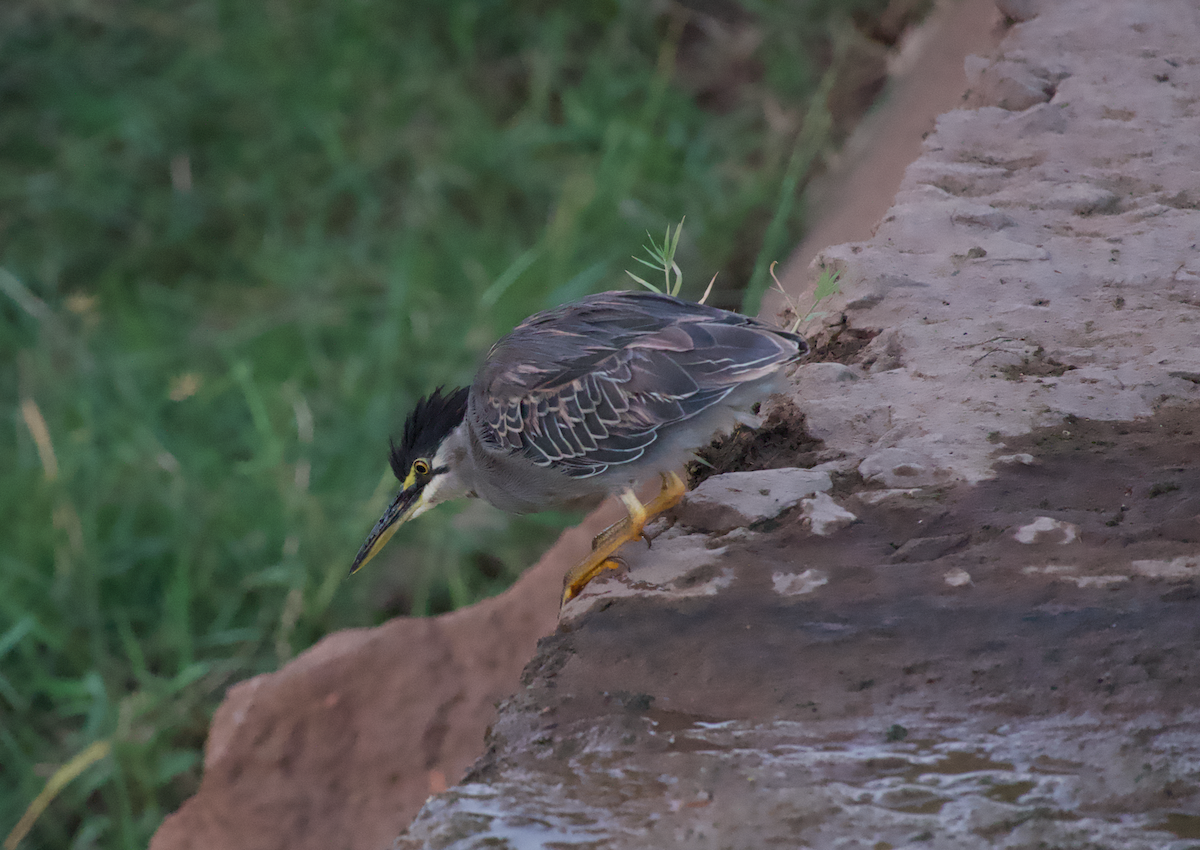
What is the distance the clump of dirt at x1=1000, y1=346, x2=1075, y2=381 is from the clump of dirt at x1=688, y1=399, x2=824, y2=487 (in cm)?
46

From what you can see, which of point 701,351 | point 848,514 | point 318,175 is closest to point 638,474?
point 701,351

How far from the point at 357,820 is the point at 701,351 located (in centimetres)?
145

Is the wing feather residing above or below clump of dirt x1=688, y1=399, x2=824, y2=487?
above

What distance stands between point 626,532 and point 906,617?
2.11ft

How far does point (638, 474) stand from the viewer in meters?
2.56

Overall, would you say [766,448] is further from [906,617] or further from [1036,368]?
[906,617]

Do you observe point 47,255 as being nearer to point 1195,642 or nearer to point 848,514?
point 848,514

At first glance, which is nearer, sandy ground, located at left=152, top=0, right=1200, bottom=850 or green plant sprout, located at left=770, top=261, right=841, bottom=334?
sandy ground, located at left=152, top=0, right=1200, bottom=850

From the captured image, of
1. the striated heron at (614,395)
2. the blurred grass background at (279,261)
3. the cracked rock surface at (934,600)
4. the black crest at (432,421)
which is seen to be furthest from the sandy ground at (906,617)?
the blurred grass background at (279,261)

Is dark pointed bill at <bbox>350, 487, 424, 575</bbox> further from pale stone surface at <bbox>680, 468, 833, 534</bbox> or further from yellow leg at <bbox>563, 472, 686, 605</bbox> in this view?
pale stone surface at <bbox>680, 468, 833, 534</bbox>

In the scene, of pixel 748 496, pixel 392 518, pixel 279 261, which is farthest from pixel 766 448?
pixel 279 261

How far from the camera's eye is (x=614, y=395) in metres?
2.50

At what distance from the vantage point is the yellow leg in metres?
2.37

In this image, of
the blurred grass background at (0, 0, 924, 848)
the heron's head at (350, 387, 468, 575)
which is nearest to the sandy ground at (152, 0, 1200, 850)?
the heron's head at (350, 387, 468, 575)
